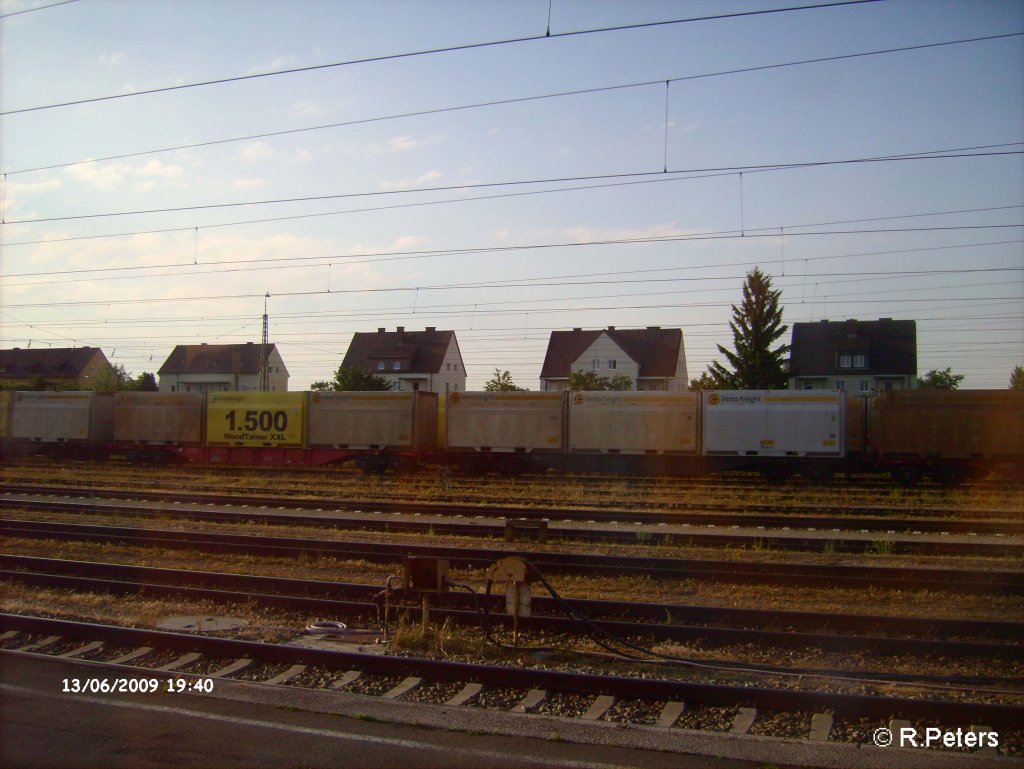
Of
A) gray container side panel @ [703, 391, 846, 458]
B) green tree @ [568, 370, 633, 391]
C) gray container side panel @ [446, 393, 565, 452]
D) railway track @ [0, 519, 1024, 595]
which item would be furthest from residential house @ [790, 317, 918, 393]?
railway track @ [0, 519, 1024, 595]

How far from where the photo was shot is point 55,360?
6831cm

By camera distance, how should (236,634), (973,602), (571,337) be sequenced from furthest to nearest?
(571,337) → (973,602) → (236,634)

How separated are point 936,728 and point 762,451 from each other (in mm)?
20441

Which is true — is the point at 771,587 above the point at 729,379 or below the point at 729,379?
below

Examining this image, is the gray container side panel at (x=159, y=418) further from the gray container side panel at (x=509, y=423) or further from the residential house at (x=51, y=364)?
the residential house at (x=51, y=364)

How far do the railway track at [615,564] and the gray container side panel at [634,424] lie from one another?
45.9ft

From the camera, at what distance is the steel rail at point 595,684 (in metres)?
5.93

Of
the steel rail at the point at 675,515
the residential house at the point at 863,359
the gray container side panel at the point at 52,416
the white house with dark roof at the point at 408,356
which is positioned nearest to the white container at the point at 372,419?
the steel rail at the point at 675,515

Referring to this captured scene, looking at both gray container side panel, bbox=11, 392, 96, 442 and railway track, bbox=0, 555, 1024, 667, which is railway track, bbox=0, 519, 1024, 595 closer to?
railway track, bbox=0, 555, 1024, 667

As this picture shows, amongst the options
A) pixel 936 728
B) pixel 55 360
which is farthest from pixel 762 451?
pixel 55 360

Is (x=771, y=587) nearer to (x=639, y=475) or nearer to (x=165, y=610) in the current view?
(x=165, y=610)

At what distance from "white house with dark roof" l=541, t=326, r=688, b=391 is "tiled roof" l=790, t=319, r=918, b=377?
835 centimetres

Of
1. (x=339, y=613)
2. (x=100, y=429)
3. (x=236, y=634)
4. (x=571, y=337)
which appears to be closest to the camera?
(x=236, y=634)

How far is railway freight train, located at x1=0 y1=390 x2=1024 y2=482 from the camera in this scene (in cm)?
2533
